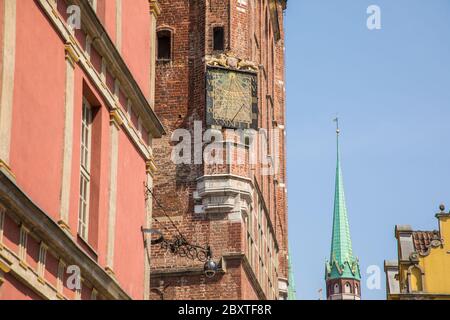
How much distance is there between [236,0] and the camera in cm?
4359

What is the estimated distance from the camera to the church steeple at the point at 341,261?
136 m

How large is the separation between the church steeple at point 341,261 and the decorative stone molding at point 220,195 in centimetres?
9113

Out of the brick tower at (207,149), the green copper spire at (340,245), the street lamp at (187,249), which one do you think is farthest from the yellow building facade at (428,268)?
the green copper spire at (340,245)

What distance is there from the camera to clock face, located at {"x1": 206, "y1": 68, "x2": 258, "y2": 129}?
41469 millimetres

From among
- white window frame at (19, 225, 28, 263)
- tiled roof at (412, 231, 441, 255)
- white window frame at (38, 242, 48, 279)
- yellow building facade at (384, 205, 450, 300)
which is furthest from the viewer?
tiled roof at (412, 231, 441, 255)

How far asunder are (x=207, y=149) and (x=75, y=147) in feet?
73.1

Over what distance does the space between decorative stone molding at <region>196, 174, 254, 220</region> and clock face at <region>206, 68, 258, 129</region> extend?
1.65m

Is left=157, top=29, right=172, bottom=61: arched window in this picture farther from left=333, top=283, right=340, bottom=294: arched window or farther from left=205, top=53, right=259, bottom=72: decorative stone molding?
left=333, top=283, right=340, bottom=294: arched window

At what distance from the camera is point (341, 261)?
147 m

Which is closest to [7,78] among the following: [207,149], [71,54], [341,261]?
[71,54]

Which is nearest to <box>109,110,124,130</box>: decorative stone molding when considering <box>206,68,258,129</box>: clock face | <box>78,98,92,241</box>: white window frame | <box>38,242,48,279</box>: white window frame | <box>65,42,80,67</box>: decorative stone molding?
<box>78,98,92,241</box>: white window frame

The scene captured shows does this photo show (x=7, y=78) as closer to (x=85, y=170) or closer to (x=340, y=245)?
(x=85, y=170)

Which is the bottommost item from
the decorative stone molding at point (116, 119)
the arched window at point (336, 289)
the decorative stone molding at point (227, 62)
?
the decorative stone molding at point (116, 119)

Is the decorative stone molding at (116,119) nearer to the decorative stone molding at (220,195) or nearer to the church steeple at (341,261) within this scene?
the decorative stone molding at (220,195)
